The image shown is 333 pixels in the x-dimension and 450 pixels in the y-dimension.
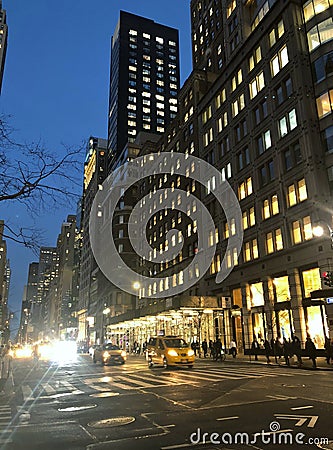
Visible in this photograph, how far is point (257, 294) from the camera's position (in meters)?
39.3

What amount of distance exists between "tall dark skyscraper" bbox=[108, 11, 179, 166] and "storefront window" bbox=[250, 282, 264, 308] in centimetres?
9788

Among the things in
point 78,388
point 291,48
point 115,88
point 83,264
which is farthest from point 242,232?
point 115,88

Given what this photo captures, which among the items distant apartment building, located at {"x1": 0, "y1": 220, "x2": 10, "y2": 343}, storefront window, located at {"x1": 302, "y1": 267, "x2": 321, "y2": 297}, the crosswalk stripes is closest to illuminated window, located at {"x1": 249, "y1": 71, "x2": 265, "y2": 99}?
storefront window, located at {"x1": 302, "y1": 267, "x2": 321, "y2": 297}

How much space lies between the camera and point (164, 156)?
2810 inches

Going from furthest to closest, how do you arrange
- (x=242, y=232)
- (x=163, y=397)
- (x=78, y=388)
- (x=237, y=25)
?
(x=237, y=25)
(x=242, y=232)
(x=78, y=388)
(x=163, y=397)

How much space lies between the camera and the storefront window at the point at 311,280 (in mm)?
31688

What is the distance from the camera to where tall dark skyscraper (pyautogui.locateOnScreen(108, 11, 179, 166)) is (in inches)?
5443

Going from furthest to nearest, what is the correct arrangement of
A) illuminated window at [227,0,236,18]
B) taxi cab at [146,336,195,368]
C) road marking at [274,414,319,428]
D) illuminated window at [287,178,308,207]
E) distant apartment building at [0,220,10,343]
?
distant apartment building at [0,220,10,343] → illuminated window at [227,0,236,18] → illuminated window at [287,178,308,207] → taxi cab at [146,336,195,368] → road marking at [274,414,319,428]

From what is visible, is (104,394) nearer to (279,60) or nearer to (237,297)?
(237,297)

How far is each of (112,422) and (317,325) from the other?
26.2m

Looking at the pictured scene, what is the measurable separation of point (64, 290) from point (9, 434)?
626 feet

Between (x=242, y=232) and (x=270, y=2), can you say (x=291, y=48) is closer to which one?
(x=270, y=2)

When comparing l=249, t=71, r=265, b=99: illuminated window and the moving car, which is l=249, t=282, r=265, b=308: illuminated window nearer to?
the moving car

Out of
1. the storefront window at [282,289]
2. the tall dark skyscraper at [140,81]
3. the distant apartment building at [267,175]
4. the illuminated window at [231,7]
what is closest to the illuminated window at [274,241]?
the distant apartment building at [267,175]
